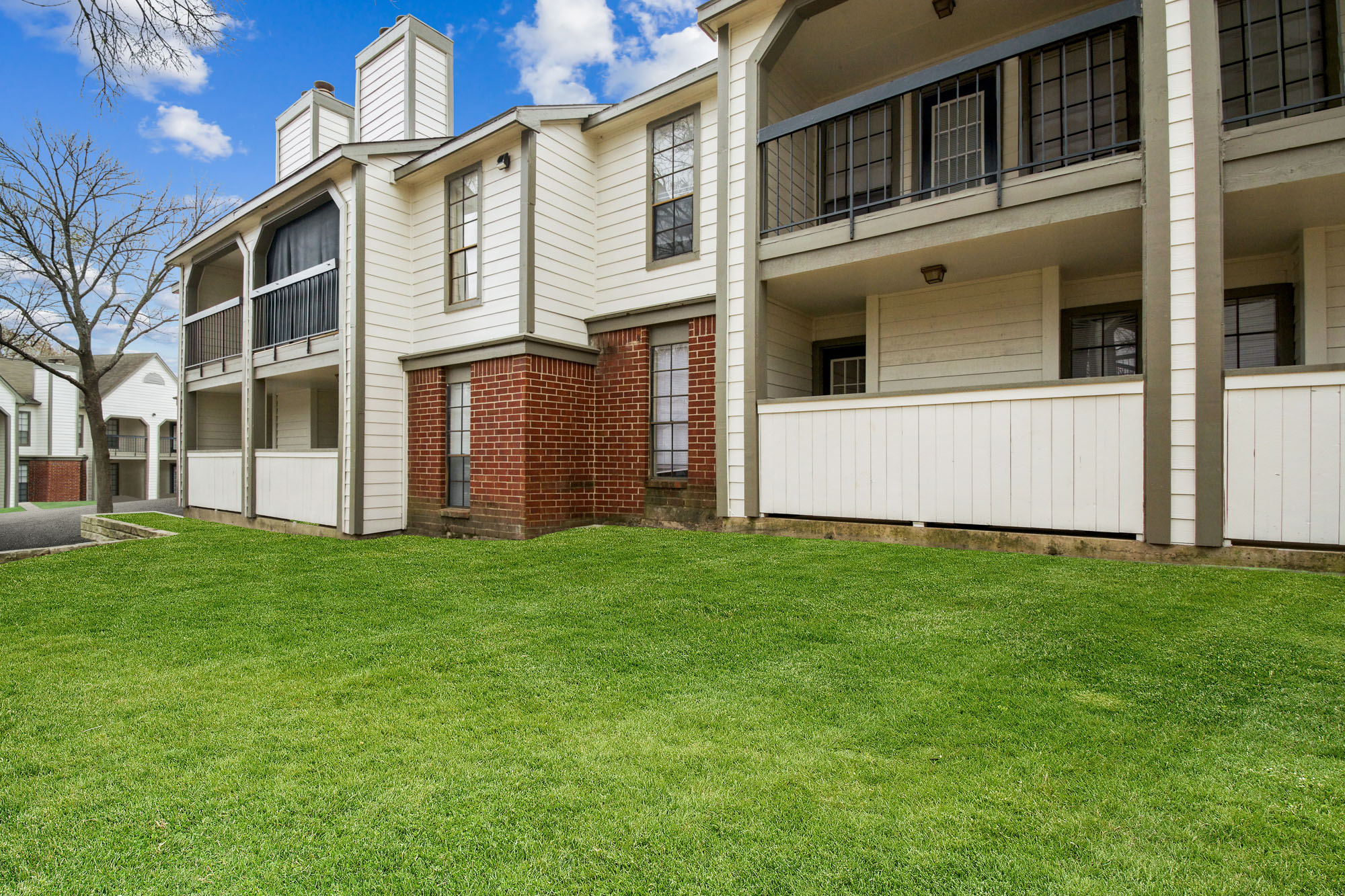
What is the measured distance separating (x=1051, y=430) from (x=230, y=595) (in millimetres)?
7218

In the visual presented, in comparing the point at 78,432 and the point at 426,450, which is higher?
the point at 78,432

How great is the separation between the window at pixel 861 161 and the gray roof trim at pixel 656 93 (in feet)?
5.79

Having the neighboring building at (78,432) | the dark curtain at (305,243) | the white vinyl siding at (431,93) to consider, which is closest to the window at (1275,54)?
the dark curtain at (305,243)

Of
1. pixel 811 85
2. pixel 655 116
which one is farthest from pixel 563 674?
pixel 811 85

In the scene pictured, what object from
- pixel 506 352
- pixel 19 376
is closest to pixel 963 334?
pixel 506 352

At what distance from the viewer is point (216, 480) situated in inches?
506

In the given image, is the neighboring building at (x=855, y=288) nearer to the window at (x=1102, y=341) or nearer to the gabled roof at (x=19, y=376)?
the window at (x=1102, y=341)

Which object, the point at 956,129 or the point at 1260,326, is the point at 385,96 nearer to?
the point at 956,129

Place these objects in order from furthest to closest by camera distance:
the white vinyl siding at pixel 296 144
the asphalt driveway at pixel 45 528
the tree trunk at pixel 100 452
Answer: the tree trunk at pixel 100 452 → the white vinyl siding at pixel 296 144 → the asphalt driveway at pixel 45 528

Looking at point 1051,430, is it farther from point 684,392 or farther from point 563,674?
point 563,674

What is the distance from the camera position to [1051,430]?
5719 millimetres

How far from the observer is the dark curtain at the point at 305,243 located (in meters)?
10.6

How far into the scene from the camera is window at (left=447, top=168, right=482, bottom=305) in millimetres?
9367

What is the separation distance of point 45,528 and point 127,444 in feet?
87.7
